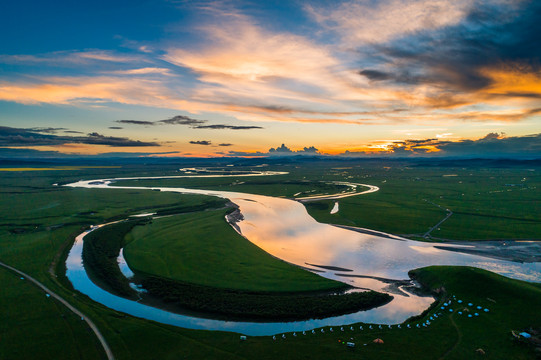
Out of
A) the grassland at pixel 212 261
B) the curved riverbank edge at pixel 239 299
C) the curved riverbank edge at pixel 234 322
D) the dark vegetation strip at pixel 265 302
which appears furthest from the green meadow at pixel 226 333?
the dark vegetation strip at pixel 265 302

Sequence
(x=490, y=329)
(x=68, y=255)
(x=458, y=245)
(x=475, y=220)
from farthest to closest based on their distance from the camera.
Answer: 1. (x=475, y=220)
2. (x=458, y=245)
3. (x=68, y=255)
4. (x=490, y=329)

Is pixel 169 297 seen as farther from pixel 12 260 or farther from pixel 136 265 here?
pixel 12 260

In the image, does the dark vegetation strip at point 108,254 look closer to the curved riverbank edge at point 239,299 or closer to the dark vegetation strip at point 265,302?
the curved riverbank edge at point 239,299

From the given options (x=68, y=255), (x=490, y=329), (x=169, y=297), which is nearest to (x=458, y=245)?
(x=490, y=329)

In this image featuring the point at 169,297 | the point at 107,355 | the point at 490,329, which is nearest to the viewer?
the point at 107,355

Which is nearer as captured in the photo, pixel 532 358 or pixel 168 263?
pixel 532 358

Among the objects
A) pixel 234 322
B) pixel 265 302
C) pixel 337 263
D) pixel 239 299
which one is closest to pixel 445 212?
pixel 337 263

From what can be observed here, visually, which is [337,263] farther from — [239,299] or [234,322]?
[234,322]
